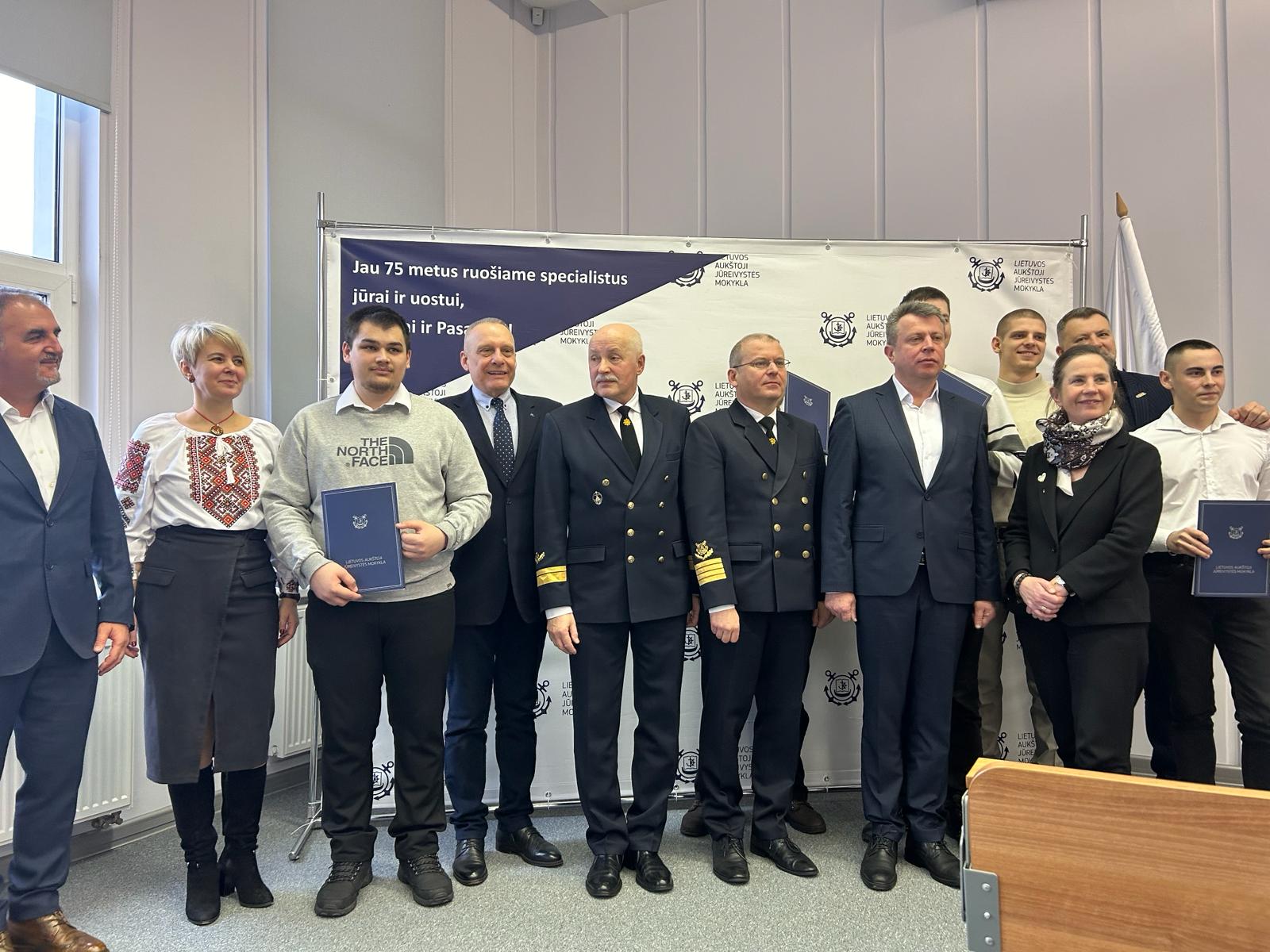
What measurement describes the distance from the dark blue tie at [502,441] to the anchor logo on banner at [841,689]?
Result: 1660mm

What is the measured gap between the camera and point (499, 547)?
2.85 m

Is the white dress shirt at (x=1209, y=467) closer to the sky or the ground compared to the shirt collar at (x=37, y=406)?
closer to the ground

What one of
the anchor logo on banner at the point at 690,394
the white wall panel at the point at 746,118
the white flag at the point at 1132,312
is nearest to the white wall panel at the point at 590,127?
the white wall panel at the point at 746,118

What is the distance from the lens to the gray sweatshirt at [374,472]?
259cm

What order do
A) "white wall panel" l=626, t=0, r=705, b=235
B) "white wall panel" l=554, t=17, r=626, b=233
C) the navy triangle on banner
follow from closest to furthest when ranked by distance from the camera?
1. the navy triangle on banner
2. "white wall panel" l=626, t=0, r=705, b=235
3. "white wall panel" l=554, t=17, r=626, b=233

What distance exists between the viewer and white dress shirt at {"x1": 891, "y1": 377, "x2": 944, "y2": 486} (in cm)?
280

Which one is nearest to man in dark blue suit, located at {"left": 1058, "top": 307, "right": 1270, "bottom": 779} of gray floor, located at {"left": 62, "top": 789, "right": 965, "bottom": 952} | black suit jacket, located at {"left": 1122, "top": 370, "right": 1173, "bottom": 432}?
black suit jacket, located at {"left": 1122, "top": 370, "right": 1173, "bottom": 432}

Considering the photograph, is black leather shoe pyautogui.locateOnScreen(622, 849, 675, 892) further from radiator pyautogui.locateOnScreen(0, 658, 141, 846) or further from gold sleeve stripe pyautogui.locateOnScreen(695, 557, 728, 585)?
radiator pyautogui.locateOnScreen(0, 658, 141, 846)

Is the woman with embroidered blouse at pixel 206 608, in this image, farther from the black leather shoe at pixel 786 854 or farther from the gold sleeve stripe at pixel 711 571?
the black leather shoe at pixel 786 854

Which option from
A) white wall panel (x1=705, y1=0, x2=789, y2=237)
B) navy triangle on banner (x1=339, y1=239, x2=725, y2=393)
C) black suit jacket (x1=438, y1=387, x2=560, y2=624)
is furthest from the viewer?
A: white wall panel (x1=705, y1=0, x2=789, y2=237)

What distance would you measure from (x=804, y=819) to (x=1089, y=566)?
1.43 meters

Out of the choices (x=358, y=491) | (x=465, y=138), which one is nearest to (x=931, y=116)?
(x=465, y=138)

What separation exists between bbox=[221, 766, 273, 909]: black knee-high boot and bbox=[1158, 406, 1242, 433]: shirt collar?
311 cm

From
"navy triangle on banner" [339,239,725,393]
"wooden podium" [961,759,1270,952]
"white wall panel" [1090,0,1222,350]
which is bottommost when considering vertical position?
"wooden podium" [961,759,1270,952]
